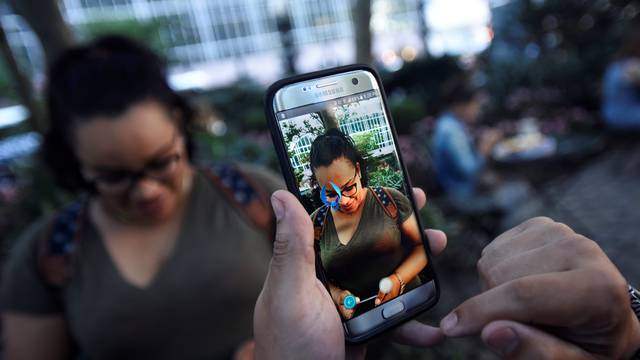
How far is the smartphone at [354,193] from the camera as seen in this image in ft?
3.20

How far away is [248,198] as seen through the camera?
158 cm

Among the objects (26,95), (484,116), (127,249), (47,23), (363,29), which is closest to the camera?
(127,249)

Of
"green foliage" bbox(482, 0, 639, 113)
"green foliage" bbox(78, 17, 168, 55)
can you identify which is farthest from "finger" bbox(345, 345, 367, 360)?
"green foliage" bbox(78, 17, 168, 55)

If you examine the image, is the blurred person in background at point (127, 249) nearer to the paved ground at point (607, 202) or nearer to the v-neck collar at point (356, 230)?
the v-neck collar at point (356, 230)

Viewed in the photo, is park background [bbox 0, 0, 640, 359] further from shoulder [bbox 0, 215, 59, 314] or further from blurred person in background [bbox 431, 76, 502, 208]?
shoulder [bbox 0, 215, 59, 314]

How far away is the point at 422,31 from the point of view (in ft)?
41.9

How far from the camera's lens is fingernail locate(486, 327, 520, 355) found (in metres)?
0.75

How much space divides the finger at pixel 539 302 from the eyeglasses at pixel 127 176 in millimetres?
1122

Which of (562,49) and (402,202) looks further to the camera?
(562,49)

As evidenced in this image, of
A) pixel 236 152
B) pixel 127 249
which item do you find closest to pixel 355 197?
pixel 127 249

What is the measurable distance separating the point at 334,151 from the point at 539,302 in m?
0.53

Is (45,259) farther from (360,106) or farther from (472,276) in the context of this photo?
(472,276)

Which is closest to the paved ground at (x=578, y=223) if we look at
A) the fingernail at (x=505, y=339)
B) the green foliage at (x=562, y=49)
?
the fingernail at (x=505, y=339)

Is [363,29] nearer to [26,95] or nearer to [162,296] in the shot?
[26,95]
